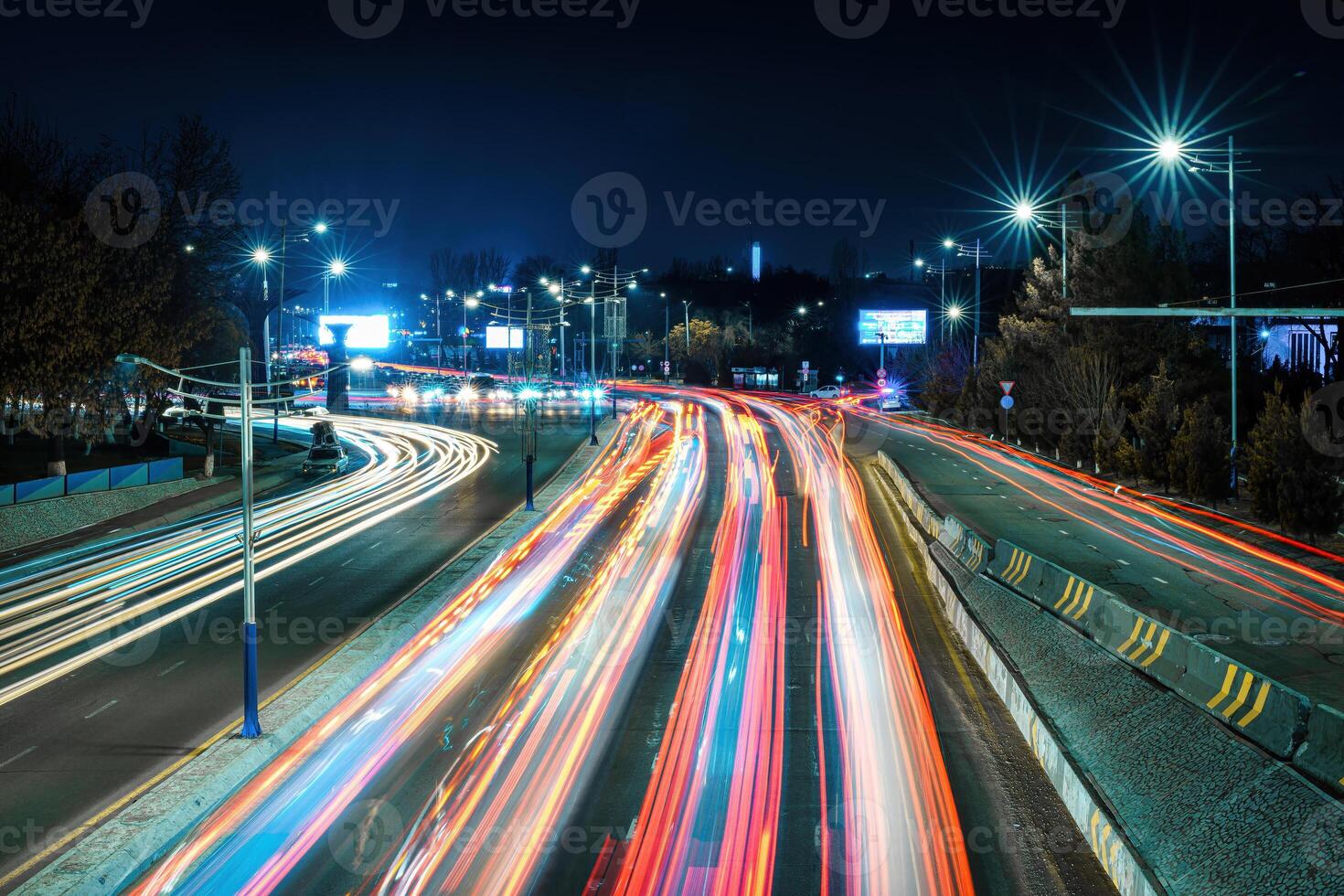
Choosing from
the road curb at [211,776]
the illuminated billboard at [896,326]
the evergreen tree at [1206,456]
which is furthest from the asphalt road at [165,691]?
the illuminated billboard at [896,326]

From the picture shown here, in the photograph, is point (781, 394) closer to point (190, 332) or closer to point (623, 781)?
point (190, 332)

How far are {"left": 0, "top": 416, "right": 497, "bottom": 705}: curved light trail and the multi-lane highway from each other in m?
5.21

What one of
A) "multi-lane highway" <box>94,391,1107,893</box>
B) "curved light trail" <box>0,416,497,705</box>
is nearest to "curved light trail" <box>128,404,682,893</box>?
"multi-lane highway" <box>94,391,1107,893</box>

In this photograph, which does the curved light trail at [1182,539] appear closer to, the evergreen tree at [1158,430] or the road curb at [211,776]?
the evergreen tree at [1158,430]

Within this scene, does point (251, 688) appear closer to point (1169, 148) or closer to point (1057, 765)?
point (1057, 765)

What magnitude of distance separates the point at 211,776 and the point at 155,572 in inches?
516

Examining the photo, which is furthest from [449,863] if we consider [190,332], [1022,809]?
[190,332]

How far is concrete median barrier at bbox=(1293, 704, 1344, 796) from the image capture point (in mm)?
7590

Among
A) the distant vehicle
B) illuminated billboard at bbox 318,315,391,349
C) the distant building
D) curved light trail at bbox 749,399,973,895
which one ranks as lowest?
curved light trail at bbox 749,399,973,895

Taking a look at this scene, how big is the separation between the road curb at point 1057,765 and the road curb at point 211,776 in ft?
28.1

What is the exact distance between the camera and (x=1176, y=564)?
2280 cm

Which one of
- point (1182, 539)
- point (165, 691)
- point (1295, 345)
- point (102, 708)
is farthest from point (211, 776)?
point (1295, 345)

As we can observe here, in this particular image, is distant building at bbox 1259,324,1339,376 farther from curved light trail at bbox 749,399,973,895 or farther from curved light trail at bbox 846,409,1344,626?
curved light trail at bbox 749,399,973,895

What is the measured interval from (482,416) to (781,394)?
2863 cm
